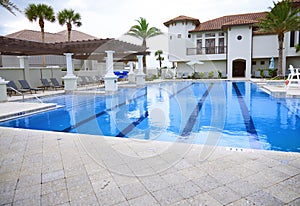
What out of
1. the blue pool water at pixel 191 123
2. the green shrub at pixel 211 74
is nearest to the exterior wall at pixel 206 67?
the green shrub at pixel 211 74

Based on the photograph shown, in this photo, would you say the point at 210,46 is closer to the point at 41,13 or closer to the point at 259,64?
the point at 259,64

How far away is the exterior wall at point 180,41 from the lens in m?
30.4

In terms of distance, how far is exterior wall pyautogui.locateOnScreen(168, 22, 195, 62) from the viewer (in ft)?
99.7

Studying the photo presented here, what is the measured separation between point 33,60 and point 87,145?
2917 cm

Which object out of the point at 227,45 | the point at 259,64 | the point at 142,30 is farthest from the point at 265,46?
the point at 142,30

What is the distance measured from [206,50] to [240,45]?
163 inches

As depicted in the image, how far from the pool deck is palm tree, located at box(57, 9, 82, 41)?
2384 cm

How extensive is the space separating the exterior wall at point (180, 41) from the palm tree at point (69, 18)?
11.6 metres

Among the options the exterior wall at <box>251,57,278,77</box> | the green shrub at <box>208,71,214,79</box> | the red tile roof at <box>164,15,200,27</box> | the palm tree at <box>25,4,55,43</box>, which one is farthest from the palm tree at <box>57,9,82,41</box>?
the exterior wall at <box>251,57,278,77</box>

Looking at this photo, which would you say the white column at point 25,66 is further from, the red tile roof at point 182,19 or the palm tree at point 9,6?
the red tile roof at point 182,19

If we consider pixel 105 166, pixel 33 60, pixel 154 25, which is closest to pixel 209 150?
pixel 105 166

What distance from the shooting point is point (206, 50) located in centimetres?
2958

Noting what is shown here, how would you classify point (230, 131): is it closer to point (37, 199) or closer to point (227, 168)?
point (227, 168)

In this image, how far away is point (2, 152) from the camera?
4.48 meters
